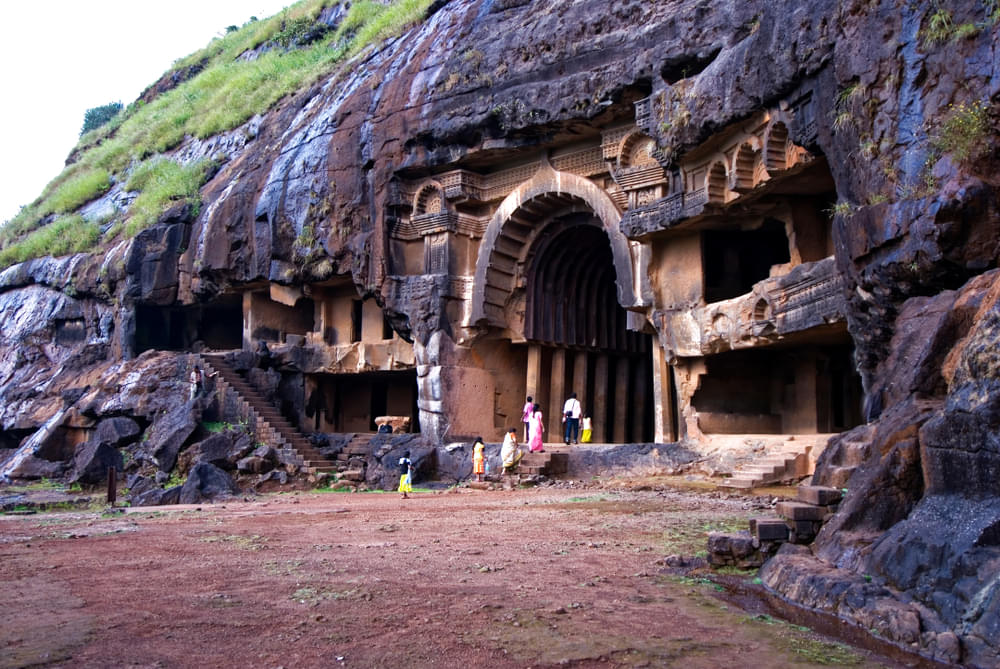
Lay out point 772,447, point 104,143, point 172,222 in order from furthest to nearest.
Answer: point 104,143 < point 172,222 < point 772,447

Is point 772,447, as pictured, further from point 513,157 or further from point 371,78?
point 371,78

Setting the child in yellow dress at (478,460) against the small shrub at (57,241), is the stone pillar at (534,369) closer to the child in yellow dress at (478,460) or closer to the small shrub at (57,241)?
the child in yellow dress at (478,460)

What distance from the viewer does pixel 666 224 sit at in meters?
16.6

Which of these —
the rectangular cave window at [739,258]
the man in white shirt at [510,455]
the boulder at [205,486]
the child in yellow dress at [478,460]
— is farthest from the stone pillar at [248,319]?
the rectangular cave window at [739,258]

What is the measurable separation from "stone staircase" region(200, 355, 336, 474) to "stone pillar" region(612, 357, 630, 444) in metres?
6.96

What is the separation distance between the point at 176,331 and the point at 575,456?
18.3m

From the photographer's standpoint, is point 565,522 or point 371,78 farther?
point 371,78

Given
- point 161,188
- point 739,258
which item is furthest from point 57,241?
point 739,258

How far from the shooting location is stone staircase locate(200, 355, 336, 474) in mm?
21391

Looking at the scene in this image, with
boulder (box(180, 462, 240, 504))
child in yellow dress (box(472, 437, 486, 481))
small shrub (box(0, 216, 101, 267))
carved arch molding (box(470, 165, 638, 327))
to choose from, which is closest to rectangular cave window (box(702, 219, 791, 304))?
carved arch molding (box(470, 165, 638, 327))

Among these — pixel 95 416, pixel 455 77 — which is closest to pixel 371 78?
pixel 455 77

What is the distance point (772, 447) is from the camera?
13961mm

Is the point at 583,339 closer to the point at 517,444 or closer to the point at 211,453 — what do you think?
the point at 517,444

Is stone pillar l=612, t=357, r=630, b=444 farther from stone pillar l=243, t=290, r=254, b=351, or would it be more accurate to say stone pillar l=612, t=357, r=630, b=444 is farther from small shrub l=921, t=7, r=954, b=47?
small shrub l=921, t=7, r=954, b=47
